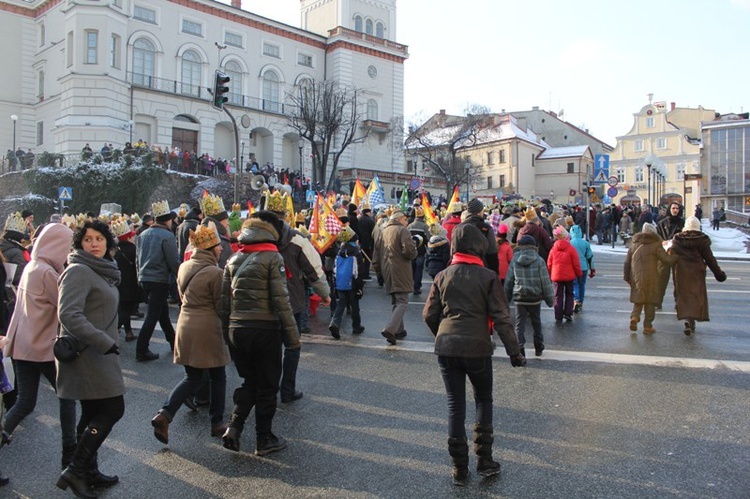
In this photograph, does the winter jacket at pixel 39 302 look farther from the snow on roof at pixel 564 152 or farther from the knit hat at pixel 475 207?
the snow on roof at pixel 564 152

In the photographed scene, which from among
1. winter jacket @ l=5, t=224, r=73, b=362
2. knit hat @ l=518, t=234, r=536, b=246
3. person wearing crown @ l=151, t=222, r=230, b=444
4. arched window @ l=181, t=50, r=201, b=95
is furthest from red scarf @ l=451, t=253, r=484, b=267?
arched window @ l=181, t=50, r=201, b=95

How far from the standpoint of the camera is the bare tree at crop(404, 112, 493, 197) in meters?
55.1

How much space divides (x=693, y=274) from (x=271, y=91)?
1889 inches

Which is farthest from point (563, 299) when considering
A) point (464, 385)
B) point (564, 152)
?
point (564, 152)

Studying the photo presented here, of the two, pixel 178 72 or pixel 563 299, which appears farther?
pixel 178 72

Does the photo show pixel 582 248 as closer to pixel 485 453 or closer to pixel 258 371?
pixel 485 453

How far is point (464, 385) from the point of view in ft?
14.7

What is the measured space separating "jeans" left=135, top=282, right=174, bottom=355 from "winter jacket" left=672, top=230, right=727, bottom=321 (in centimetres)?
738

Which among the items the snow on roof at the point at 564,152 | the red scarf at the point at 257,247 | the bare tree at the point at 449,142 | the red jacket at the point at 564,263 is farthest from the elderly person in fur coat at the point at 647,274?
the snow on roof at the point at 564,152

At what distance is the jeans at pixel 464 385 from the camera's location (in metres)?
4.44

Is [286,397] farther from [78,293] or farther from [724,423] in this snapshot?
[724,423]

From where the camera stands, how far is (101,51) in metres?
40.8

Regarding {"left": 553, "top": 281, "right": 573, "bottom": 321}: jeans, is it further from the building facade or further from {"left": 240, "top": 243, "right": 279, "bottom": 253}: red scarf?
the building facade

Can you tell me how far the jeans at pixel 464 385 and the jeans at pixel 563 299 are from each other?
6.18 m
